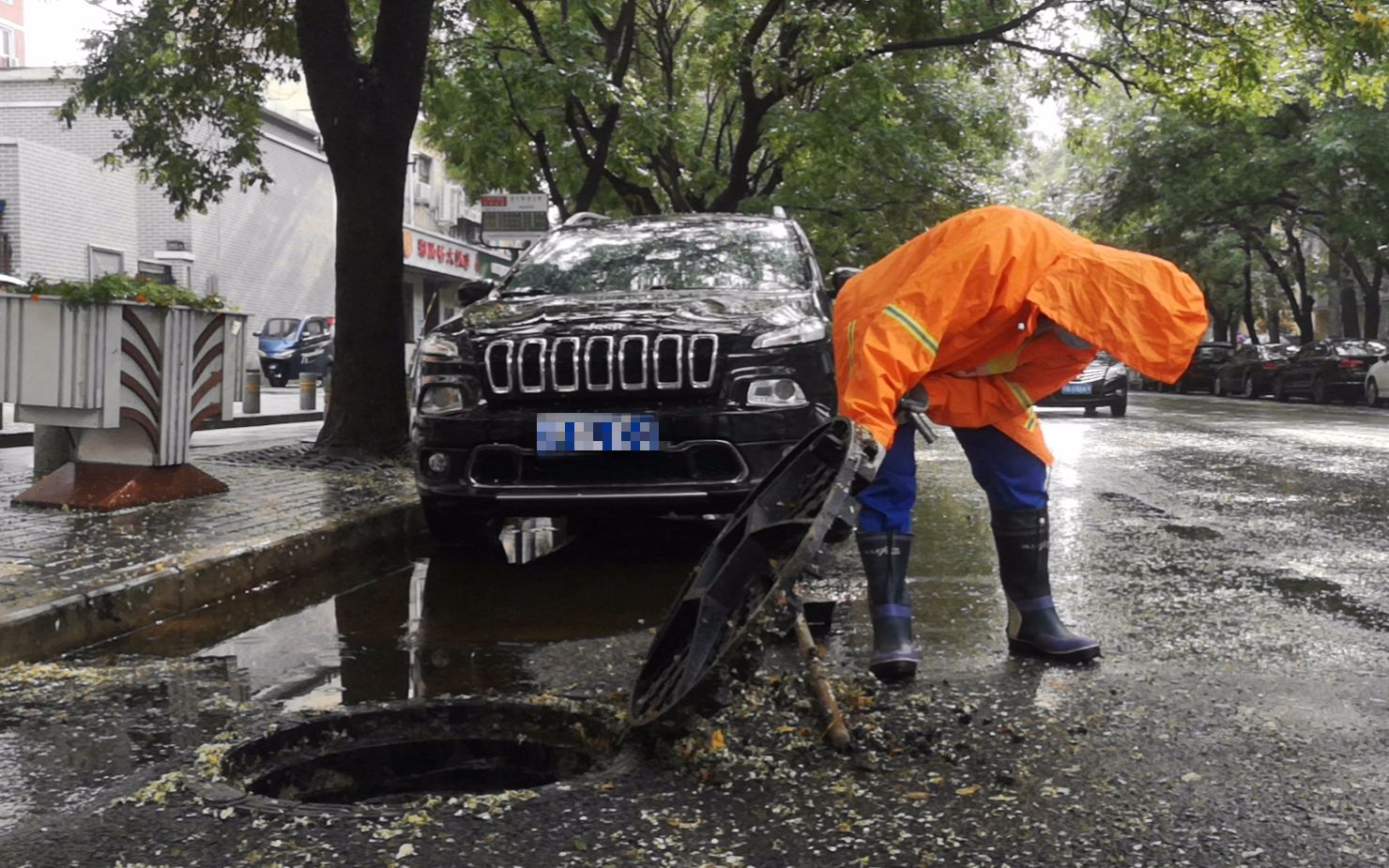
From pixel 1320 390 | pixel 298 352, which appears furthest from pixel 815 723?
pixel 1320 390

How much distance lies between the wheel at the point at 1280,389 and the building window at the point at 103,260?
79.6 ft

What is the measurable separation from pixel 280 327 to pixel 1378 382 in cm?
2273

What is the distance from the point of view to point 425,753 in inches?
139

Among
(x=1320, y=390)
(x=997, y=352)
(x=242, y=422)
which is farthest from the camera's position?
(x=1320, y=390)

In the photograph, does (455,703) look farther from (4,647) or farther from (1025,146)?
(1025,146)

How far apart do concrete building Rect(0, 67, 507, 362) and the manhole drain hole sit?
18.7 m

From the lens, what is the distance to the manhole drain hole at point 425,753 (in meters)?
3.34

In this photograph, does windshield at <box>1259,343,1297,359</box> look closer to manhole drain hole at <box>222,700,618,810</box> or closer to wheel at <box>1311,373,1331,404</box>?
wheel at <box>1311,373,1331,404</box>

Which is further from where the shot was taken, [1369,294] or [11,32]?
[11,32]

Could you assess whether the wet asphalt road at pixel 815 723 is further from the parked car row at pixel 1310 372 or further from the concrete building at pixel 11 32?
the concrete building at pixel 11 32

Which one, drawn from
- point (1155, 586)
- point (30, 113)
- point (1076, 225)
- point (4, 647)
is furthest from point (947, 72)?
point (4, 647)

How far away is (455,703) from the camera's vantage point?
12.0 feet

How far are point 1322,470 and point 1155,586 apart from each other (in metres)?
6.03

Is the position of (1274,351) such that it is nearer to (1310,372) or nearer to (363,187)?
(1310,372)
